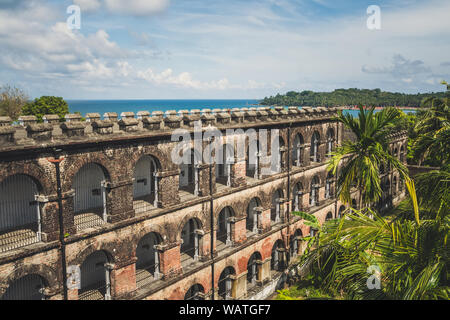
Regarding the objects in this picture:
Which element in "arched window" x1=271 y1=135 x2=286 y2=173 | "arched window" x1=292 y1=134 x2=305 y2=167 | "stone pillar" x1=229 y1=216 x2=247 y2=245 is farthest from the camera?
"arched window" x1=292 y1=134 x2=305 y2=167

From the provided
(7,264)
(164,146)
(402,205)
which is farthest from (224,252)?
(402,205)

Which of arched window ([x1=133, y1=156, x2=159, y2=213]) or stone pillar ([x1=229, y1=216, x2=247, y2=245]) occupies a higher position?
arched window ([x1=133, y1=156, x2=159, y2=213])

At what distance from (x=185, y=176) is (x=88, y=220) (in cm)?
870

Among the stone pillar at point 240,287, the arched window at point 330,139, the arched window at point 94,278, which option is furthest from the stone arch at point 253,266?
the arched window at point 330,139

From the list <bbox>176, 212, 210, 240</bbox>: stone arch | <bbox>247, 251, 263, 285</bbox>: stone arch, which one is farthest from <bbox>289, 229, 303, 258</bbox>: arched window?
<bbox>176, 212, 210, 240</bbox>: stone arch

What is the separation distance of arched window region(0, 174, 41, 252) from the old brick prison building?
1.8 inches

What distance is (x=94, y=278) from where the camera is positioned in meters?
21.2

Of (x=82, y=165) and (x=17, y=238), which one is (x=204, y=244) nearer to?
(x=82, y=165)

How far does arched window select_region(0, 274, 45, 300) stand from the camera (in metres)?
17.8

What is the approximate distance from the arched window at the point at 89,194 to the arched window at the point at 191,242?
6.20m

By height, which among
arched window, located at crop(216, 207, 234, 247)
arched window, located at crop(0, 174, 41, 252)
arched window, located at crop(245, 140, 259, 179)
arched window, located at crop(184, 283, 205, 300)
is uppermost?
arched window, located at crop(245, 140, 259, 179)

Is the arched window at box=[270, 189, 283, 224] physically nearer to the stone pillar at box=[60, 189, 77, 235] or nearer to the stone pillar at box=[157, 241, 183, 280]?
the stone pillar at box=[157, 241, 183, 280]

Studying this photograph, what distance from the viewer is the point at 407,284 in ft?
22.6
